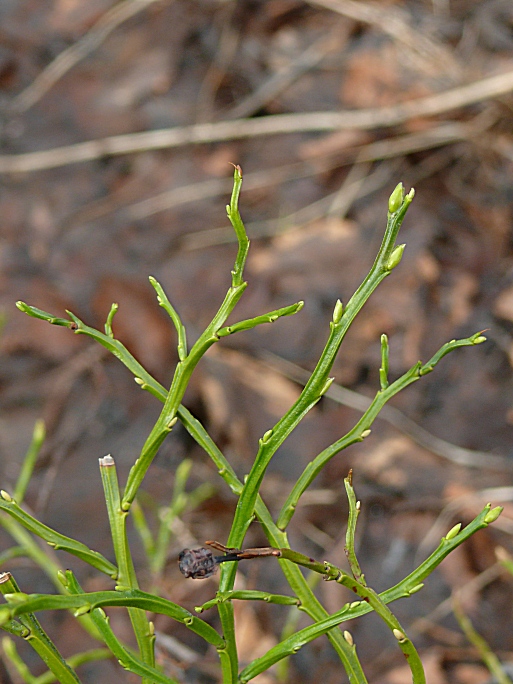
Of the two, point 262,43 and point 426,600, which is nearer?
point 426,600

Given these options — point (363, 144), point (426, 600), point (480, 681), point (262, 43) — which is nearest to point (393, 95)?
point (363, 144)

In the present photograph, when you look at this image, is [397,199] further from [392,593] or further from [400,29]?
[400,29]

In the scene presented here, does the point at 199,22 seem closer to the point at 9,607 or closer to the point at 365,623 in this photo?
the point at 365,623

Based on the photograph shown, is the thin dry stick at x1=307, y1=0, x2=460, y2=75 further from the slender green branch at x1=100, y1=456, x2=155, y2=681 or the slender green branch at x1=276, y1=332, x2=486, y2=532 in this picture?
the slender green branch at x1=100, y1=456, x2=155, y2=681

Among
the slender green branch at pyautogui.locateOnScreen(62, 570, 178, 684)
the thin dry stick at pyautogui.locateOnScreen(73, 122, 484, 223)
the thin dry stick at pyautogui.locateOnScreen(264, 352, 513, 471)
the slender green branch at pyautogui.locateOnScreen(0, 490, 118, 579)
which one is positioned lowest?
the thin dry stick at pyautogui.locateOnScreen(264, 352, 513, 471)

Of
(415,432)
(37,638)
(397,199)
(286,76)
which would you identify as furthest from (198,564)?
(286,76)

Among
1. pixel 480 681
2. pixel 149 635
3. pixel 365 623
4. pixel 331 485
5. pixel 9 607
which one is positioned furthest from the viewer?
pixel 331 485

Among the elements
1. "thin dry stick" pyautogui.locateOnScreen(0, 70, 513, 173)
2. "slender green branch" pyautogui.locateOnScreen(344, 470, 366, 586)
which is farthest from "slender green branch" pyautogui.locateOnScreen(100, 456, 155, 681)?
"thin dry stick" pyautogui.locateOnScreen(0, 70, 513, 173)
